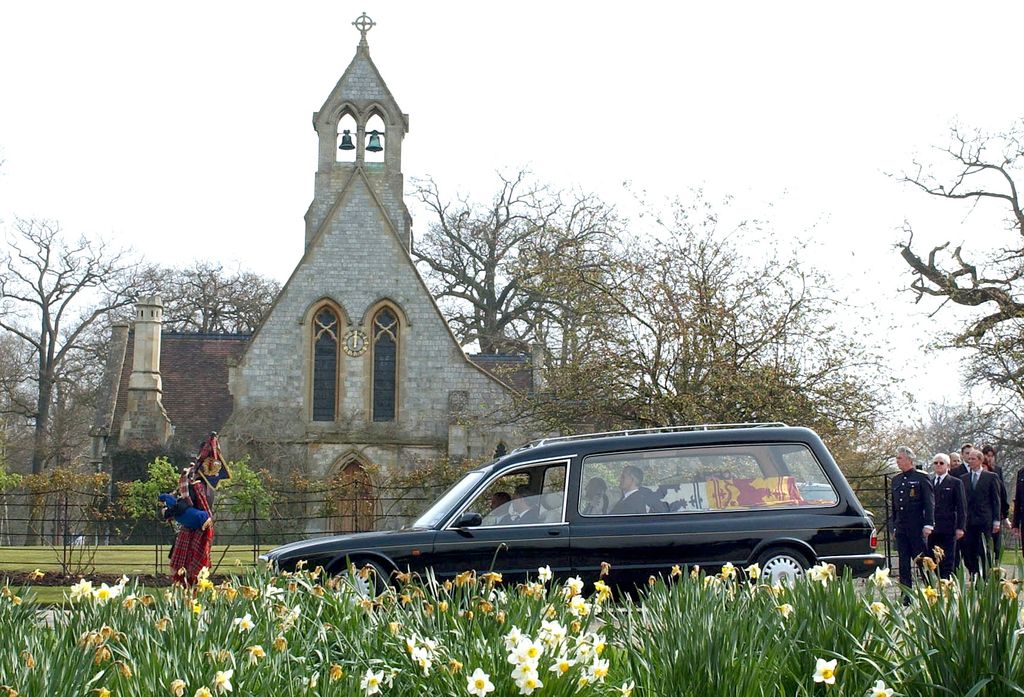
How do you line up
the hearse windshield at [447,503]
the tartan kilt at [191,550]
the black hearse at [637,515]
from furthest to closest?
the tartan kilt at [191,550] → the hearse windshield at [447,503] → the black hearse at [637,515]

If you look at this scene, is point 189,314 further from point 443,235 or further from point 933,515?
point 933,515

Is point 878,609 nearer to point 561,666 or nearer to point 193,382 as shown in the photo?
point 561,666

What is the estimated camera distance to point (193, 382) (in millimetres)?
40812

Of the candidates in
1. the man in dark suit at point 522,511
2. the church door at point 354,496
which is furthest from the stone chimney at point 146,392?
the man in dark suit at point 522,511

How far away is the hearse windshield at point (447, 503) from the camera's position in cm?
1138

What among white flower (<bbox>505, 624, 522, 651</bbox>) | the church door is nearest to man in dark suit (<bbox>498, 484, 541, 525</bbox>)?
white flower (<bbox>505, 624, 522, 651</bbox>)

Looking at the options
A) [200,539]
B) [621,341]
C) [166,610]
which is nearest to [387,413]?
[621,341]

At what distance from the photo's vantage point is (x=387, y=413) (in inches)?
1417

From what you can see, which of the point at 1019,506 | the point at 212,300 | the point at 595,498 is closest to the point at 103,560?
the point at 595,498

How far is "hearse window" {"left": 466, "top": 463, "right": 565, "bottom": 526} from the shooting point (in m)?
11.4

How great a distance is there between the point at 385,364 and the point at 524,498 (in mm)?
25101

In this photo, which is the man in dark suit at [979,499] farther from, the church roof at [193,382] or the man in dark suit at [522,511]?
the church roof at [193,382]

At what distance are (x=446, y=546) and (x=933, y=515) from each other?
6.02 m

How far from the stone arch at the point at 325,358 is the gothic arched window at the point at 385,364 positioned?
1.03m
